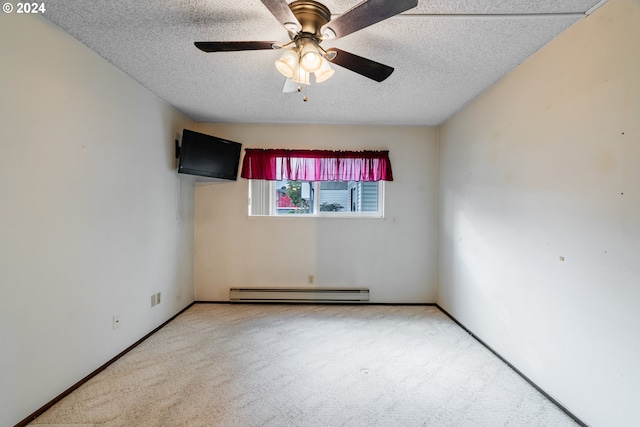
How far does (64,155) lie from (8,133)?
0.35 meters

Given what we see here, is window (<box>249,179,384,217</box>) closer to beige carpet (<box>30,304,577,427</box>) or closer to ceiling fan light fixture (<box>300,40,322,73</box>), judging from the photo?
beige carpet (<box>30,304,577,427</box>)

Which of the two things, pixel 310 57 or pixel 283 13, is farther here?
pixel 310 57

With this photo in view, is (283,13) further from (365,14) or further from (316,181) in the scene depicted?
(316,181)

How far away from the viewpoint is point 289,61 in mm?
1619

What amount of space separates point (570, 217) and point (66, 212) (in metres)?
3.28

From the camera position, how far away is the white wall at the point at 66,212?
1616 millimetres

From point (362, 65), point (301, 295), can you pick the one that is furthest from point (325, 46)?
point (301, 295)

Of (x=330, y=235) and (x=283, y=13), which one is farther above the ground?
(x=283, y=13)

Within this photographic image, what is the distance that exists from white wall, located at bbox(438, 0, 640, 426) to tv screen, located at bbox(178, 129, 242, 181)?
9.41 feet

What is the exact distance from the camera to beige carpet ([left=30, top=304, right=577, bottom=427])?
5.80 ft

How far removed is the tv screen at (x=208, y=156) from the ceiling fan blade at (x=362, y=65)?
2.10 metres

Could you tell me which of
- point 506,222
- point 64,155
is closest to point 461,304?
point 506,222

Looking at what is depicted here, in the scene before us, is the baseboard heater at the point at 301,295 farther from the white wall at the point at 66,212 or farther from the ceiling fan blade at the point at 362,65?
the ceiling fan blade at the point at 362,65

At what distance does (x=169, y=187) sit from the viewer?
10.7 feet
